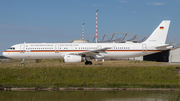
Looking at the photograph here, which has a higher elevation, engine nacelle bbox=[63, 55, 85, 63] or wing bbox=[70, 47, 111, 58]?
wing bbox=[70, 47, 111, 58]

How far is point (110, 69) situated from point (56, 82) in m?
6.34

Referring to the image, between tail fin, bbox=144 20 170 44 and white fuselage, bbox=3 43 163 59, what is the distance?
1855mm

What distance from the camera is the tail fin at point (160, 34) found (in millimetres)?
33116

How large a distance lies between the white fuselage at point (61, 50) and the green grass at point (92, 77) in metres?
7.94

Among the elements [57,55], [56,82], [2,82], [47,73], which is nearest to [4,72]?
[2,82]

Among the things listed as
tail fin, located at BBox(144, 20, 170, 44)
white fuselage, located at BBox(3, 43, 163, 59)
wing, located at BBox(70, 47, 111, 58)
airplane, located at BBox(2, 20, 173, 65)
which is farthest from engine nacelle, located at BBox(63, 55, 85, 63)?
tail fin, located at BBox(144, 20, 170, 44)

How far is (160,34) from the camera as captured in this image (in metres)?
33.3

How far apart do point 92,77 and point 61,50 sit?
34.9 feet

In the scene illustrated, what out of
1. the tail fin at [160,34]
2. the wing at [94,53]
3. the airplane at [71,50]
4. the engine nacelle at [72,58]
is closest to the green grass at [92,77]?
the engine nacelle at [72,58]

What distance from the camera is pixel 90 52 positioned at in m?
28.7

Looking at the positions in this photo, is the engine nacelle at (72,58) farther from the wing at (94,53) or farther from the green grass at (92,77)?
the green grass at (92,77)

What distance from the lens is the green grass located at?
19047mm

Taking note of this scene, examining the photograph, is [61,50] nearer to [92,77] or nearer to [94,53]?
[94,53]

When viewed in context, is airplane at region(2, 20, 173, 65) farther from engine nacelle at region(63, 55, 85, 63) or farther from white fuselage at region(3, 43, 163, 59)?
engine nacelle at region(63, 55, 85, 63)
